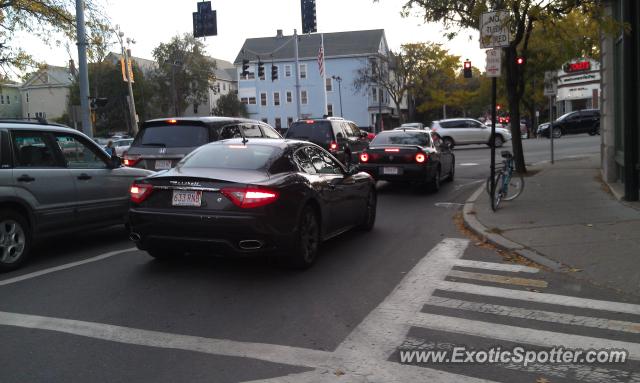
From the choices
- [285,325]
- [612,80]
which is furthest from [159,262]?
[612,80]

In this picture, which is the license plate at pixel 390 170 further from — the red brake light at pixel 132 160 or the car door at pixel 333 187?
the red brake light at pixel 132 160

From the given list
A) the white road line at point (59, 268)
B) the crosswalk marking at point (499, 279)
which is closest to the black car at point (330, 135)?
the white road line at point (59, 268)

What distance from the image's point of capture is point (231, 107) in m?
78.8

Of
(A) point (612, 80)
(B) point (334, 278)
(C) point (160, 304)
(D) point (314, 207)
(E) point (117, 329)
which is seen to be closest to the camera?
(E) point (117, 329)

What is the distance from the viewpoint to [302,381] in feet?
13.2

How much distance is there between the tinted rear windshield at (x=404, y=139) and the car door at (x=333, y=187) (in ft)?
20.4

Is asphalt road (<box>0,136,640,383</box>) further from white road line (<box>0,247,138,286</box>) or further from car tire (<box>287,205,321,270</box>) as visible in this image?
car tire (<box>287,205,321,270</box>)

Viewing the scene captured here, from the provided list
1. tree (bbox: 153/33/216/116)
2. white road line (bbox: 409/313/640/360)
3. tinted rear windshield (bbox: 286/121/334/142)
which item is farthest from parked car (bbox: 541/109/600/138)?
tree (bbox: 153/33/216/116)

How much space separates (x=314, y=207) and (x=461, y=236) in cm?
299

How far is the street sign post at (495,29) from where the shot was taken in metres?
10.7

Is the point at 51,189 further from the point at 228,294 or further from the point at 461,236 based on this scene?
the point at 461,236

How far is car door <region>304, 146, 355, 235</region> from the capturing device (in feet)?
25.3

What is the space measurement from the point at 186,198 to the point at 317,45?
71.3 meters

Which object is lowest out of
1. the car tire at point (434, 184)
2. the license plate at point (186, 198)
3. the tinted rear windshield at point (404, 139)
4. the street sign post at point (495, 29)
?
the car tire at point (434, 184)
